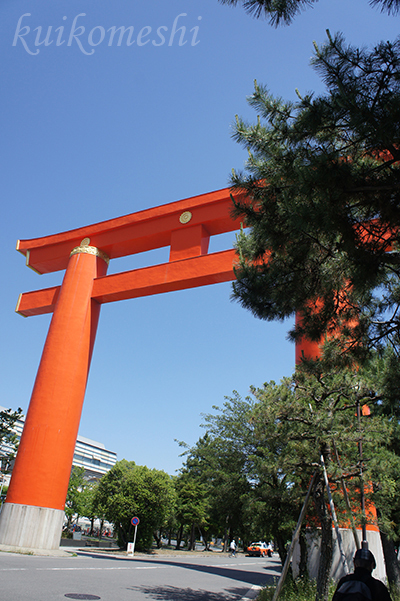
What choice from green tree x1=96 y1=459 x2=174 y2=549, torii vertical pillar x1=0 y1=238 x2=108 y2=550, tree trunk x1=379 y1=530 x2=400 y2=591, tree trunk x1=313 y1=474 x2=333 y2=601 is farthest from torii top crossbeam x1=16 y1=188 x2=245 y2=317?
green tree x1=96 y1=459 x2=174 y2=549

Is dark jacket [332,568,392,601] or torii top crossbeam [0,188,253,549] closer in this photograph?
dark jacket [332,568,392,601]

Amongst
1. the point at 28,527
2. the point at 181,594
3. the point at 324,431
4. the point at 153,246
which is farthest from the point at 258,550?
the point at 324,431

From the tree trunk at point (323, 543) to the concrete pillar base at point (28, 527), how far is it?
9644 millimetres

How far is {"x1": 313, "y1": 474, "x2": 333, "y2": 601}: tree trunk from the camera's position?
21.8 feet

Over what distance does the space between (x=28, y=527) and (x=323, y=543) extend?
9.98 metres

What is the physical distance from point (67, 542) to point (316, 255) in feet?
98.8

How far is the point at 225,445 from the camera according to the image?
12469 millimetres

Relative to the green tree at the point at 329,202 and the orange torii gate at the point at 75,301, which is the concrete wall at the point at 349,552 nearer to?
the orange torii gate at the point at 75,301

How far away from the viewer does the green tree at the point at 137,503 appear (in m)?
25.2

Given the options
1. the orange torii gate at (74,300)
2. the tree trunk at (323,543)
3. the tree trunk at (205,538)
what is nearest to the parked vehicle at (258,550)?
the tree trunk at (205,538)

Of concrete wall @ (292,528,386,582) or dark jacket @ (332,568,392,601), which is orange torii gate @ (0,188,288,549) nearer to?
concrete wall @ (292,528,386,582)

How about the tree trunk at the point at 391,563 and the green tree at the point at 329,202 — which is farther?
the tree trunk at the point at 391,563

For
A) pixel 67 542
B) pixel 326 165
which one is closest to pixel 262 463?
pixel 326 165

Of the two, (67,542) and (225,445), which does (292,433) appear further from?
(67,542)
